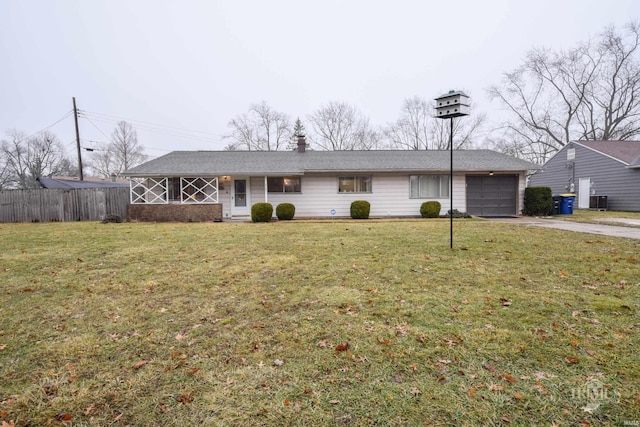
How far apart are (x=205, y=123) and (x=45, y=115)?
104ft

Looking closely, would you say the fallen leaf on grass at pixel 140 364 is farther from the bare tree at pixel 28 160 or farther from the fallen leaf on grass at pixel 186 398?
the bare tree at pixel 28 160

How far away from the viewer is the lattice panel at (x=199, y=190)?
15133 millimetres

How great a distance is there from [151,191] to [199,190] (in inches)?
95.1

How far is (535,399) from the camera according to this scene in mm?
1959

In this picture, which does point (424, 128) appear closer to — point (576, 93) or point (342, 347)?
point (576, 93)

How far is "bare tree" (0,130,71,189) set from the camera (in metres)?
35.4

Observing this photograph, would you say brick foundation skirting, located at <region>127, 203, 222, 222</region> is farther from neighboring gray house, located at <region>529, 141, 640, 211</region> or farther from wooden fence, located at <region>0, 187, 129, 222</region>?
neighboring gray house, located at <region>529, 141, 640, 211</region>

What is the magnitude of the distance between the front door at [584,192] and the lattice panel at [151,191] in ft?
82.7

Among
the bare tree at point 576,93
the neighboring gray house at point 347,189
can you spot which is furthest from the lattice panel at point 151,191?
the bare tree at point 576,93

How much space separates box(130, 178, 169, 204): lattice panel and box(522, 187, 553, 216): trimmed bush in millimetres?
17908

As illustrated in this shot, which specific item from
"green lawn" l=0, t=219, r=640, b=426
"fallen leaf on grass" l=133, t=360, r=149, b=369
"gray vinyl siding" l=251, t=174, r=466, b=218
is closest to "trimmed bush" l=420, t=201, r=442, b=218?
"gray vinyl siding" l=251, t=174, r=466, b=218

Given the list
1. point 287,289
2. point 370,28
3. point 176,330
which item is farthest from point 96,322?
point 370,28

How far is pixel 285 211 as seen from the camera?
14.2 metres

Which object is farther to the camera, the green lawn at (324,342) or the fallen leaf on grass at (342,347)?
the fallen leaf on grass at (342,347)
